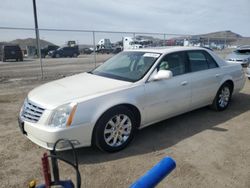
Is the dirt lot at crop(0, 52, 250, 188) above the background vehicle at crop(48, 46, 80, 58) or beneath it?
beneath

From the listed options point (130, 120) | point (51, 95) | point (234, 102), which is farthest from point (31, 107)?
point (234, 102)

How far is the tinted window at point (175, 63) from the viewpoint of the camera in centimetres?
429

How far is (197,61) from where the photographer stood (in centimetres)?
490

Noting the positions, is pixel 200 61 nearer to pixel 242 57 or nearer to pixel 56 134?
pixel 56 134

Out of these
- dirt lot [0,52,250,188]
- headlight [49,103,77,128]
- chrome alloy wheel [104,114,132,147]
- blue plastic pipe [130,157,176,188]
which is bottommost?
dirt lot [0,52,250,188]

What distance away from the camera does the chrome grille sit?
3.21 m

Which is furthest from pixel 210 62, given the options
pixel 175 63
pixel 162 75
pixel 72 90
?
pixel 72 90

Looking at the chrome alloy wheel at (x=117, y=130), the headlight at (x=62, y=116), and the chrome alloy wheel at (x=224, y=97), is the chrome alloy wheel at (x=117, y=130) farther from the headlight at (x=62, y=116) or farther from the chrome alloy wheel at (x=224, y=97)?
the chrome alloy wheel at (x=224, y=97)

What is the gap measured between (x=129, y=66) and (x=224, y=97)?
2559 millimetres

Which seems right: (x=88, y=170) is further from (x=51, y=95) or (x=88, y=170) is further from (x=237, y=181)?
(x=237, y=181)

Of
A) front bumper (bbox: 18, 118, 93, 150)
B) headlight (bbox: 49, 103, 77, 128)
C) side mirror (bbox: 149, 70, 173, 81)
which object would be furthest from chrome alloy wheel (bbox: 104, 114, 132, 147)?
side mirror (bbox: 149, 70, 173, 81)

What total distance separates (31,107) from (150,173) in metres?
2.64

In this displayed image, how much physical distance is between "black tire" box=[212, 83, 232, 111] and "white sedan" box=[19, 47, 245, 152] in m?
0.02

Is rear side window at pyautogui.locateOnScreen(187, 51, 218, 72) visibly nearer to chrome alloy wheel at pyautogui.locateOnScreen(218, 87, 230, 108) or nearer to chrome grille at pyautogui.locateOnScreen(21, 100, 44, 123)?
chrome alloy wheel at pyautogui.locateOnScreen(218, 87, 230, 108)
